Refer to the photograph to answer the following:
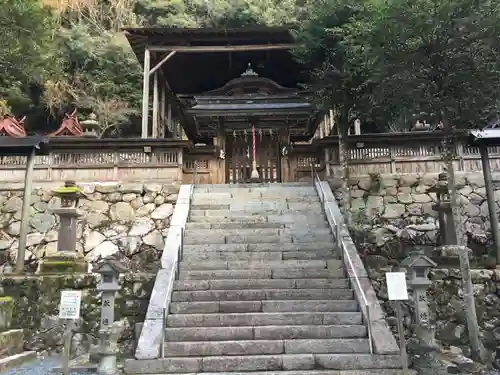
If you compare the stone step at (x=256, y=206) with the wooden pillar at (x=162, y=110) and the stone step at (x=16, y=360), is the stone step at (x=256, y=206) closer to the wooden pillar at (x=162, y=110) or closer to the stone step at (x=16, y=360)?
the stone step at (x=16, y=360)

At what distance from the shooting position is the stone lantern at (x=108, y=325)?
19.7ft

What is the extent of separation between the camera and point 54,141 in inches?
520

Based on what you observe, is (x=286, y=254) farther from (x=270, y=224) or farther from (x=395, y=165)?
(x=395, y=165)

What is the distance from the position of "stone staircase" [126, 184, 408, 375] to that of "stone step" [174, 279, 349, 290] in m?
0.02

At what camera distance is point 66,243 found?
30.9 feet

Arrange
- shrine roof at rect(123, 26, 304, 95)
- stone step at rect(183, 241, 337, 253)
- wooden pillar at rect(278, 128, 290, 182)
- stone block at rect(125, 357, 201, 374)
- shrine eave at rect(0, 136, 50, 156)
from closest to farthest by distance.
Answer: stone block at rect(125, 357, 201, 374), stone step at rect(183, 241, 337, 253), shrine eave at rect(0, 136, 50, 156), wooden pillar at rect(278, 128, 290, 182), shrine roof at rect(123, 26, 304, 95)

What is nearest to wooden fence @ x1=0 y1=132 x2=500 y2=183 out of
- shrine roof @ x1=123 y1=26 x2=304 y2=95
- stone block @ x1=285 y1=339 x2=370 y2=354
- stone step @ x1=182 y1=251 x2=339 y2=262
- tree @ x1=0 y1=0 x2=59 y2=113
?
tree @ x1=0 y1=0 x2=59 y2=113

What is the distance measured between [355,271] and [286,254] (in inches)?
59.9

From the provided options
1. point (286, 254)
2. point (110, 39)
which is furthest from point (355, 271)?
point (110, 39)

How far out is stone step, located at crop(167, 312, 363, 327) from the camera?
263 inches

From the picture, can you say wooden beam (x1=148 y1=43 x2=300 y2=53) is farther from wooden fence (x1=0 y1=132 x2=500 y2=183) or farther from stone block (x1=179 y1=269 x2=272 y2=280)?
stone block (x1=179 y1=269 x2=272 y2=280)

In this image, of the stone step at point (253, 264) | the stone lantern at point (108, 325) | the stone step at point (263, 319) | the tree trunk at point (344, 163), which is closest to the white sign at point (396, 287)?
the stone step at point (263, 319)

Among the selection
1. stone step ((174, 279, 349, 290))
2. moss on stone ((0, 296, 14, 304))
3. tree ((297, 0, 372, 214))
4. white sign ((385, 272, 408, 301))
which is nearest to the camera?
white sign ((385, 272, 408, 301))

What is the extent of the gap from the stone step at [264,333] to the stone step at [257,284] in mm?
1113
